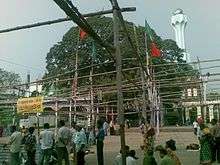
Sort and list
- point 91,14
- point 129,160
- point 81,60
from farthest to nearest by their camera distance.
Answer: point 81,60 → point 129,160 → point 91,14

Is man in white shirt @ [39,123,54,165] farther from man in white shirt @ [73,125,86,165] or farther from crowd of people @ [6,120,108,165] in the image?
man in white shirt @ [73,125,86,165]

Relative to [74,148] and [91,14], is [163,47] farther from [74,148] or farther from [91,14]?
[91,14]

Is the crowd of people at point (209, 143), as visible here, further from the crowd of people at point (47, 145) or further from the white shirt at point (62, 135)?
the white shirt at point (62, 135)

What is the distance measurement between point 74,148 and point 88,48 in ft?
109

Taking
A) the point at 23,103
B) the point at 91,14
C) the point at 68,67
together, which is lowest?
the point at 23,103

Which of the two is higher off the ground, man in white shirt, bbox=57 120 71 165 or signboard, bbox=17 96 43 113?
signboard, bbox=17 96 43 113

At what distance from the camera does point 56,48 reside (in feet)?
170

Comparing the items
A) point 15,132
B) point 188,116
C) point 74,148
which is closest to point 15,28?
point 15,132

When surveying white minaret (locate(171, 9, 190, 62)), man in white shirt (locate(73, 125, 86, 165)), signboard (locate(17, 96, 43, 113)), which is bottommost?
man in white shirt (locate(73, 125, 86, 165))

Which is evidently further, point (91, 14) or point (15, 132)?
point (15, 132)

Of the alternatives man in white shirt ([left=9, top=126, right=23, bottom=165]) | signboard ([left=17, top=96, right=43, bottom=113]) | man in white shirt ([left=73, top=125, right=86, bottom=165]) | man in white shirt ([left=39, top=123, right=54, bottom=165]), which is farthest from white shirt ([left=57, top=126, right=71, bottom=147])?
signboard ([left=17, top=96, right=43, bottom=113])

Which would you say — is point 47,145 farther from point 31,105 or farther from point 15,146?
point 31,105

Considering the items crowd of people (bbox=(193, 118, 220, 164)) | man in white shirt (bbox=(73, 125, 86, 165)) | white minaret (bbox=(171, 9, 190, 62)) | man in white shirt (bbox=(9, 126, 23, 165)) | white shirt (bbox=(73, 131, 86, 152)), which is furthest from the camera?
white minaret (bbox=(171, 9, 190, 62))

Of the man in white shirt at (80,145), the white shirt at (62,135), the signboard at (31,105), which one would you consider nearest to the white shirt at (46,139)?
the white shirt at (62,135)
